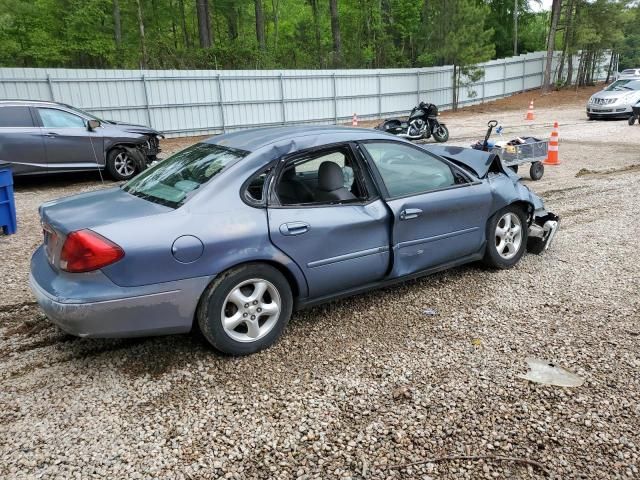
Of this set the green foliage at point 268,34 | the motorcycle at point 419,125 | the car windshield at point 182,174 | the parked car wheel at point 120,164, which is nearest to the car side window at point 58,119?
the parked car wheel at point 120,164

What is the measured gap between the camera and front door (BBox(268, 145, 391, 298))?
362cm

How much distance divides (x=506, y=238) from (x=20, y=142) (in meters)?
8.83

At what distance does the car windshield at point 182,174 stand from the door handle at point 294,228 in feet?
1.98

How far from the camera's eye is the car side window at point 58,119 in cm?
996

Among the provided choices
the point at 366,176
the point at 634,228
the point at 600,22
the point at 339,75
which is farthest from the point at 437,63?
the point at 366,176

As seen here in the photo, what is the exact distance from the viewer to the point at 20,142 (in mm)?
9664

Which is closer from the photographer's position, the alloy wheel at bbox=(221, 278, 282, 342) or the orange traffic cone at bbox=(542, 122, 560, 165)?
the alloy wheel at bbox=(221, 278, 282, 342)

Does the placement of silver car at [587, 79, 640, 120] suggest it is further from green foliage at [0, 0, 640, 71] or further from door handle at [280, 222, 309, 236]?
door handle at [280, 222, 309, 236]

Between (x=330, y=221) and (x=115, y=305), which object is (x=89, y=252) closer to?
(x=115, y=305)

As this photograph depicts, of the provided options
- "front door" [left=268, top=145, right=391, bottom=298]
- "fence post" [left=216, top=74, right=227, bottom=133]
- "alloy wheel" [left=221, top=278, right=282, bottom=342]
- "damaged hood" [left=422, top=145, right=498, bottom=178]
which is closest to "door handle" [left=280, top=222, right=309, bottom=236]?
"front door" [left=268, top=145, right=391, bottom=298]

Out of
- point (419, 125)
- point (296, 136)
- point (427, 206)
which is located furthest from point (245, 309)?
point (419, 125)

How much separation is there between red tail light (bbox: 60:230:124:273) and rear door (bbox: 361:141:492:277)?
2046mm

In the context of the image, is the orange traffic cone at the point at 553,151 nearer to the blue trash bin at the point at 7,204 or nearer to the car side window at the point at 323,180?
the car side window at the point at 323,180

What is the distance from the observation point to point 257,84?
20.2 metres
